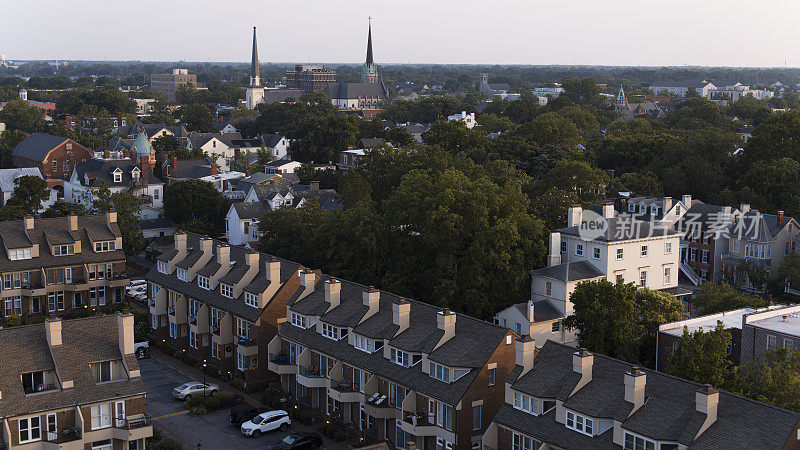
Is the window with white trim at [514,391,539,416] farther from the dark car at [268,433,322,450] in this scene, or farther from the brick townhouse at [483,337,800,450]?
the dark car at [268,433,322,450]

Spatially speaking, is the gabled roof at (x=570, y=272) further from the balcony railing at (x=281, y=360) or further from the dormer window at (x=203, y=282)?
the dormer window at (x=203, y=282)

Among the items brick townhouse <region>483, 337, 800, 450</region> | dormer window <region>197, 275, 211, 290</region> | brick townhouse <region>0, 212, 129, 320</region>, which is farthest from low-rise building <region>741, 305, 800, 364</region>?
brick townhouse <region>0, 212, 129, 320</region>

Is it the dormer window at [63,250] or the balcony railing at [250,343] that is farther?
the dormer window at [63,250]

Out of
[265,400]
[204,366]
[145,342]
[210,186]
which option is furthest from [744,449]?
[210,186]

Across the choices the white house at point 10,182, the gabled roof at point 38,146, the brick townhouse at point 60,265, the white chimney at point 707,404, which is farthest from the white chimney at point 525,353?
the gabled roof at point 38,146

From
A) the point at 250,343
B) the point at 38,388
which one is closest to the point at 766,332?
the point at 250,343

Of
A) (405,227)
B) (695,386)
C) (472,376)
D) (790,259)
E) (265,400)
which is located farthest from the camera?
(790,259)

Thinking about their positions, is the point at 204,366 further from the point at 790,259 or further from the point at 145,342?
the point at 790,259
